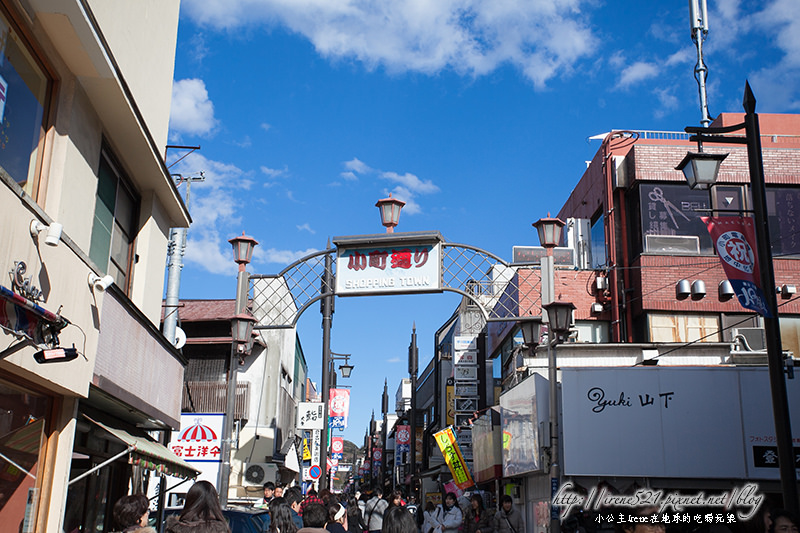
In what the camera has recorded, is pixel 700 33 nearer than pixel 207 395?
Yes

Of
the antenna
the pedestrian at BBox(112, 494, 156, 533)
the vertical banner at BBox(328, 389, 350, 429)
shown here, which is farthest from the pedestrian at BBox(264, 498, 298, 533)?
the vertical banner at BBox(328, 389, 350, 429)

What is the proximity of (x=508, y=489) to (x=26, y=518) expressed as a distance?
1735 cm

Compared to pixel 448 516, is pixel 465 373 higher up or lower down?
higher up

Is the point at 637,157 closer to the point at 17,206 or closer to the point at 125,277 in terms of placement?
the point at 125,277

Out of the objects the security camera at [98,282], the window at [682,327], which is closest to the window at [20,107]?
the security camera at [98,282]

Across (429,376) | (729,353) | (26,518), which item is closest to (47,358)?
(26,518)

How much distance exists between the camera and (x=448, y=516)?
1634 centimetres

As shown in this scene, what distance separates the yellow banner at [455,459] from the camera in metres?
26.2

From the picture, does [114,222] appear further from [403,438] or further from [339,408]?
[403,438]

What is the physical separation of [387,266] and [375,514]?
215 inches

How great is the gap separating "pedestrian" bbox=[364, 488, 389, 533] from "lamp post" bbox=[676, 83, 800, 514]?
906cm

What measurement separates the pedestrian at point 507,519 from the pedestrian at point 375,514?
7.81 feet

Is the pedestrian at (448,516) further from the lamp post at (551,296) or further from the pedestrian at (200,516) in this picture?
the pedestrian at (200,516)

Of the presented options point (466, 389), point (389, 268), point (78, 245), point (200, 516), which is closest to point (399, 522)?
point (200, 516)
